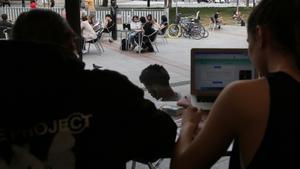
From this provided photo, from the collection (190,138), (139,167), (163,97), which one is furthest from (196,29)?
(190,138)

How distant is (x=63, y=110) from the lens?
1.33 meters

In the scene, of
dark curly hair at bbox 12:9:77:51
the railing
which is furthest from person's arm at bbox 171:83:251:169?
the railing

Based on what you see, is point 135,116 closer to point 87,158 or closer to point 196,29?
point 87,158

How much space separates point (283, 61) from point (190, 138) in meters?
0.37

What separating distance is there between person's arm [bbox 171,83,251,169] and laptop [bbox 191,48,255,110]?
119 cm

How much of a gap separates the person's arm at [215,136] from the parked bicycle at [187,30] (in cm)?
1462

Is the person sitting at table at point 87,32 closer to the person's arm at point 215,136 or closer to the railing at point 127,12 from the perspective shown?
the railing at point 127,12

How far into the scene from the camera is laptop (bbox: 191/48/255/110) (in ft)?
8.55

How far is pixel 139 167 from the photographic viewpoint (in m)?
4.18

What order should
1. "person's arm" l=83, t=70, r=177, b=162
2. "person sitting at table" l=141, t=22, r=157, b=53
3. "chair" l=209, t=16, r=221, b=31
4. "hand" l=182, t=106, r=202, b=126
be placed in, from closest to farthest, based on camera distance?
"person's arm" l=83, t=70, r=177, b=162 → "hand" l=182, t=106, r=202, b=126 → "person sitting at table" l=141, t=22, r=157, b=53 → "chair" l=209, t=16, r=221, b=31

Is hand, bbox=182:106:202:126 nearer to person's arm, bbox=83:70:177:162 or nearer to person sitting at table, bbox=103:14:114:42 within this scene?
person's arm, bbox=83:70:177:162

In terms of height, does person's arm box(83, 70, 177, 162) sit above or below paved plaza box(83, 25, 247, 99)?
above

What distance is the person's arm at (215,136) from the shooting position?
4.13 feet

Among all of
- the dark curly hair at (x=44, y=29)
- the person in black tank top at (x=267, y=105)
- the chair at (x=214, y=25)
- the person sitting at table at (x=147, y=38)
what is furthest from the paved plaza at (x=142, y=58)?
the person in black tank top at (x=267, y=105)
